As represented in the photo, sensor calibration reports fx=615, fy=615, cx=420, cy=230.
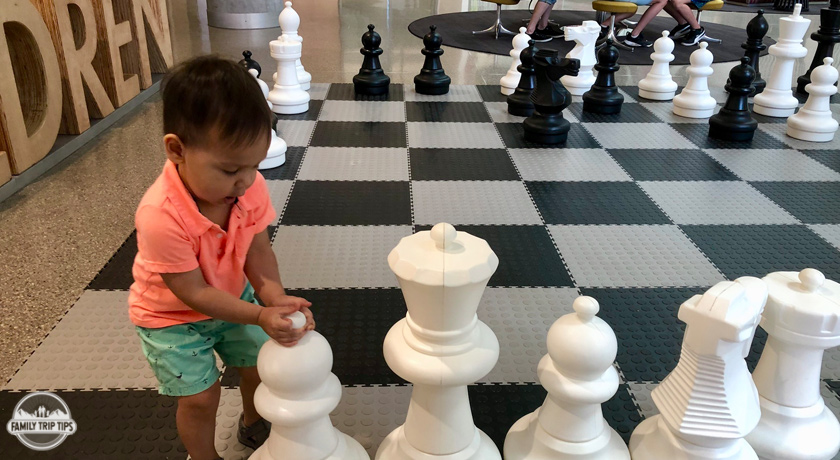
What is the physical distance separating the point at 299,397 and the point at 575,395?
0.35 m

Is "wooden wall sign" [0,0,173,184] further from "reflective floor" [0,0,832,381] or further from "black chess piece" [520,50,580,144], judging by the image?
"black chess piece" [520,50,580,144]

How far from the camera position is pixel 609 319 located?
4.28 feet

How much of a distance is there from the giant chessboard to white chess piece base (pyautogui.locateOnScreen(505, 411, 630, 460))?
146 millimetres

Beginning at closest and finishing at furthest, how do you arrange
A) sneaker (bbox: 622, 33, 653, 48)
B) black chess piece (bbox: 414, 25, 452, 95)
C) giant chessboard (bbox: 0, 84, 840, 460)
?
giant chessboard (bbox: 0, 84, 840, 460) → black chess piece (bbox: 414, 25, 452, 95) → sneaker (bbox: 622, 33, 653, 48)

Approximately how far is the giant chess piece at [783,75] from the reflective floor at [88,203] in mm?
707

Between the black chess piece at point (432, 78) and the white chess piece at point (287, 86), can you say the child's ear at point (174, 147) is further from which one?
the black chess piece at point (432, 78)

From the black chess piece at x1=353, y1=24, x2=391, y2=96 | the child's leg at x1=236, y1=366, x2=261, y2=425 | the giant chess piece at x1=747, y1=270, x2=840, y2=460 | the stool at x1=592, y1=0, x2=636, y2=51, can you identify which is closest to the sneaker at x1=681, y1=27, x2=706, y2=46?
the stool at x1=592, y1=0, x2=636, y2=51

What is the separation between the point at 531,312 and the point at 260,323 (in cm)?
72

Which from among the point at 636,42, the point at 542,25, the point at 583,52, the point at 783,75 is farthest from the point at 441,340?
the point at 542,25

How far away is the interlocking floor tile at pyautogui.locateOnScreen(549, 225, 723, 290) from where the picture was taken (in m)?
1.46

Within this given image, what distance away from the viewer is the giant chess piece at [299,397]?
0.74m

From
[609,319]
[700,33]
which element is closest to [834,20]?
[700,33]

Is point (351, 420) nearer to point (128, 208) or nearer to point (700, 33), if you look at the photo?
point (128, 208)

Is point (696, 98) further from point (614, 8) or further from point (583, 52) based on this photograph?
point (614, 8)
